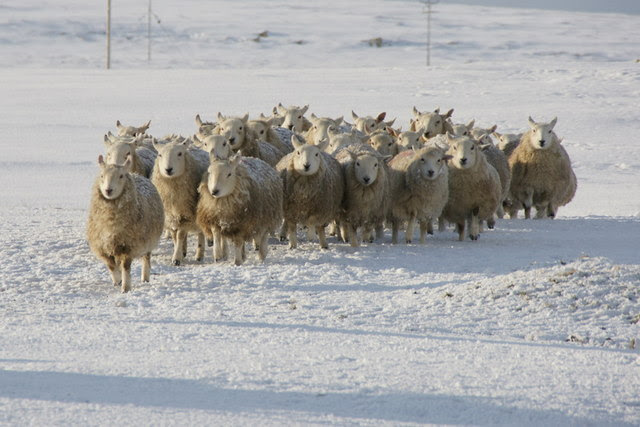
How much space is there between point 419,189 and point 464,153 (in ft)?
2.90

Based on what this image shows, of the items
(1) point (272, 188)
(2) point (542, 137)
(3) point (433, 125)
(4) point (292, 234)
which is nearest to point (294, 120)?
(3) point (433, 125)

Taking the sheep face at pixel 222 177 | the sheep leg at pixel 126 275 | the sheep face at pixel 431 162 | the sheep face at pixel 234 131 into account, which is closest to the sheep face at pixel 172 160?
the sheep face at pixel 222 177

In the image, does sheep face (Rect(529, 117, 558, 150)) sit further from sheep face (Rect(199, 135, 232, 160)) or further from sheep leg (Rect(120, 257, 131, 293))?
sheep leg (Rect(120, 257, 131, 293))

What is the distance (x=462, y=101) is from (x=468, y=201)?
20773mm

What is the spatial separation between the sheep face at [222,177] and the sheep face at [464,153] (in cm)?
326

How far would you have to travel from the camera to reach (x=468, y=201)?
1291cm

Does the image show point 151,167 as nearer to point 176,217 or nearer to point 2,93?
point 176,217

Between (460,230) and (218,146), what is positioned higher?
(218,146)

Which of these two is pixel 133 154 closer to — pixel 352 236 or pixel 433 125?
pixel 352 236

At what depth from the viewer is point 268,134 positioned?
14133 millimetres

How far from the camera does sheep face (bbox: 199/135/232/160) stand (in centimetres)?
1202

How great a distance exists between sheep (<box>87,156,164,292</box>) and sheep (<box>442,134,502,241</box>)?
15.0 ft

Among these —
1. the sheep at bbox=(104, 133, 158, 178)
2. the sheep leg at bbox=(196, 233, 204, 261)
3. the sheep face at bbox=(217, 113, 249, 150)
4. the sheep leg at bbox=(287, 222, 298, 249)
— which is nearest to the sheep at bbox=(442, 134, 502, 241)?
the sheep leg at bbox=(287, 222, 298, 249)

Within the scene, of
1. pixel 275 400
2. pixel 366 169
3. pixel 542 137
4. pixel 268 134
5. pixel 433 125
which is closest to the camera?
pixel 275 400
